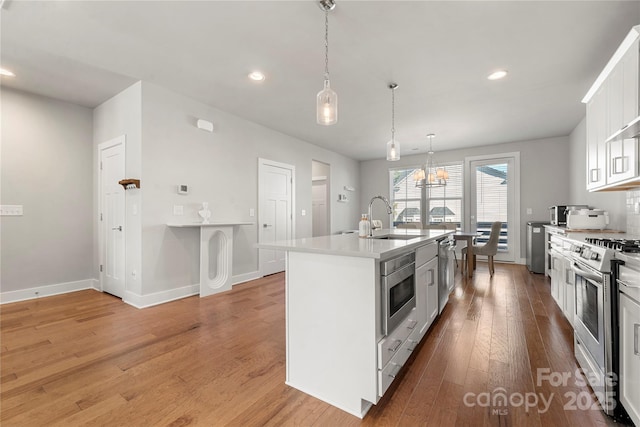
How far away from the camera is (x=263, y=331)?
2650 millimetres

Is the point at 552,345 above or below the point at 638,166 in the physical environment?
below

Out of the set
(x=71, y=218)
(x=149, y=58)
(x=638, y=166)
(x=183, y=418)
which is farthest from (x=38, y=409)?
(x=638, y=166)

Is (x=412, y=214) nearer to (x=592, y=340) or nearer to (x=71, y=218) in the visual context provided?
(x=592, y=340)

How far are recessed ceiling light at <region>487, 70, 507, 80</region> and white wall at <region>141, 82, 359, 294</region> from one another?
3.39 metres

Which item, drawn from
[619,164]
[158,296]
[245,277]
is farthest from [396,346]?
[245,277]

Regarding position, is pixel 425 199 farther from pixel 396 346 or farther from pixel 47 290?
pixel 47 290

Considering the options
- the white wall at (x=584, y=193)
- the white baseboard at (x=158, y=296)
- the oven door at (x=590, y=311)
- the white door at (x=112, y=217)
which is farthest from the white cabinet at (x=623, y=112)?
the white door at (x=112, y=217)

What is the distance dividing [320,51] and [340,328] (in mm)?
2416

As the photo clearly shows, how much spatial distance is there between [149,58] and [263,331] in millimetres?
2880

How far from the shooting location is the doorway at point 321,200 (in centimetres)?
685

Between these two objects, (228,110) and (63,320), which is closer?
(63,320)

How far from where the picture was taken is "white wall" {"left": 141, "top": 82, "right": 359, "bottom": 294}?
3.43 m

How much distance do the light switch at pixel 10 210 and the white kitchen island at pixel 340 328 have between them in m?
3.84

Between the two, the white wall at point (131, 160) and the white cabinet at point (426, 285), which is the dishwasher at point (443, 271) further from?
the white wall at point (131, 160)
